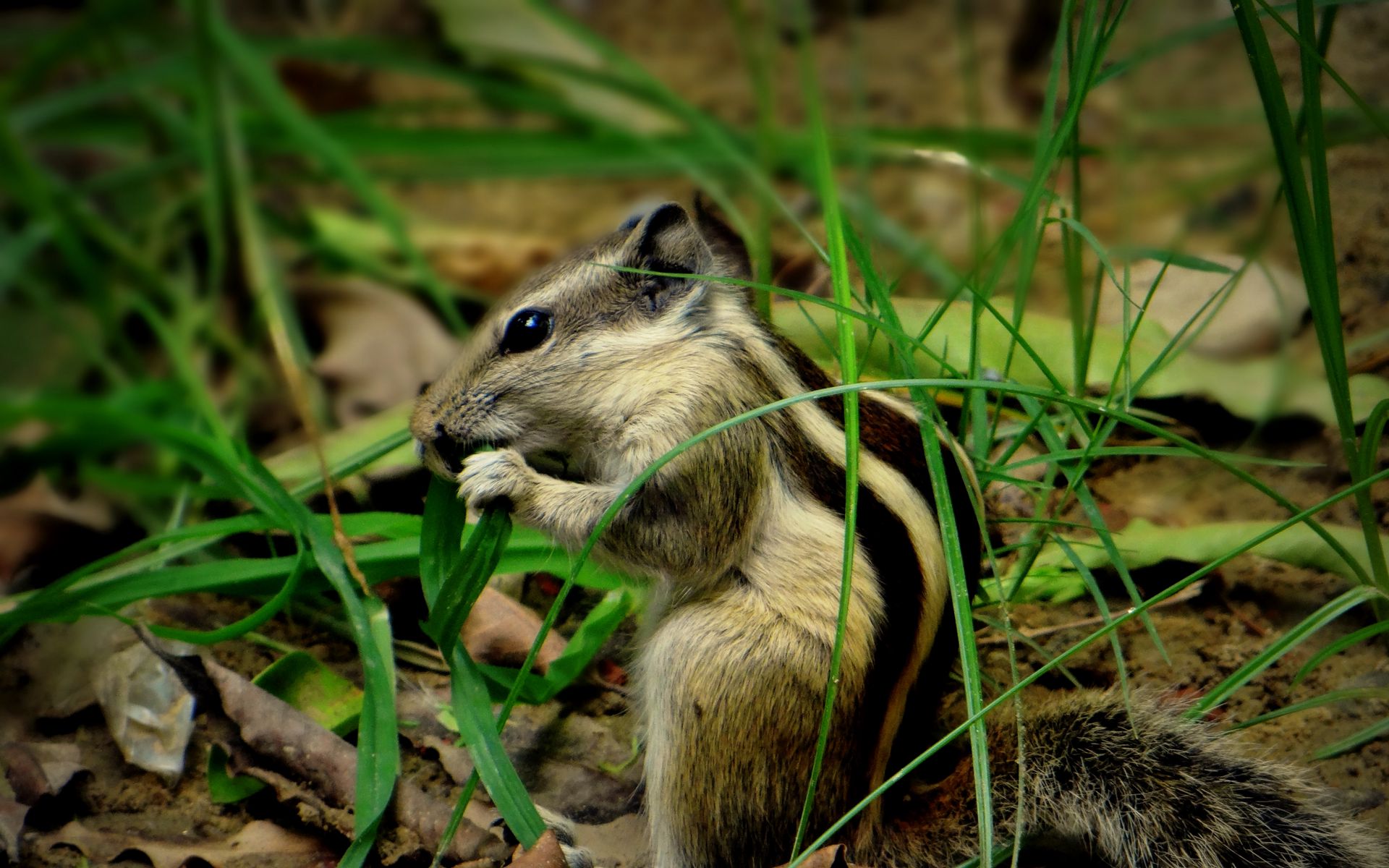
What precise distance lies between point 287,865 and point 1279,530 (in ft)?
6.87

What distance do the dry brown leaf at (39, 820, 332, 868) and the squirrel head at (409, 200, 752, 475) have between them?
2.84ft

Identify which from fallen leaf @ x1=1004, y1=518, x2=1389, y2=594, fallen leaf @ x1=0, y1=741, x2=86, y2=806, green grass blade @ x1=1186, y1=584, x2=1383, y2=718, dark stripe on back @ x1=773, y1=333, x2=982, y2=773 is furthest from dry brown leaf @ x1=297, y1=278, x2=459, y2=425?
green grass blade @ x1=1186, y1=584, x2=1383, y2=718

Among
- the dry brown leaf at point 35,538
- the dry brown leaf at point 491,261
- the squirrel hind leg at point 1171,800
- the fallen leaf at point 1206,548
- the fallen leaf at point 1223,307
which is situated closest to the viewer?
the squirrel hind leg at point 1171,800

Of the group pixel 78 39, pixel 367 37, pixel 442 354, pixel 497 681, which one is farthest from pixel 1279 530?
pixel 367 37

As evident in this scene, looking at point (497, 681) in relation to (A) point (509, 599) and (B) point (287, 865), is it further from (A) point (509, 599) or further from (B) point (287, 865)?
(B) point (287, 865)

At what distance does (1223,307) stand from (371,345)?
3.54 m

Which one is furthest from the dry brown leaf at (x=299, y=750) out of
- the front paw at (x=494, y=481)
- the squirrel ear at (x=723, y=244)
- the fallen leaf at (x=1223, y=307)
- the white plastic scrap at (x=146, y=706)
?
the fallen leaf at (x=1223, y=307)

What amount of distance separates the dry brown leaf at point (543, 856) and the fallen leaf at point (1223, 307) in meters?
2.29

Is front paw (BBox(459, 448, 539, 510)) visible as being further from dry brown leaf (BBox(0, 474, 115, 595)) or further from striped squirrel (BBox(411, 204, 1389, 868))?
dry brown leaf (BBox(0, 474, 115, 595))

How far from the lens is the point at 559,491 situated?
2381 millimetres

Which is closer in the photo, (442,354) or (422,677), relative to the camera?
(422,677)

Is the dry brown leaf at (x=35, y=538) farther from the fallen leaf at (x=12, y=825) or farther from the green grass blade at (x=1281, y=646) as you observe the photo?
the green grass blade at (x=1281, y=646)

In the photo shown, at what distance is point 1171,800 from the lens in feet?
6.97

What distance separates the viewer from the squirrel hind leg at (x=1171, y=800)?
6.82 ft
